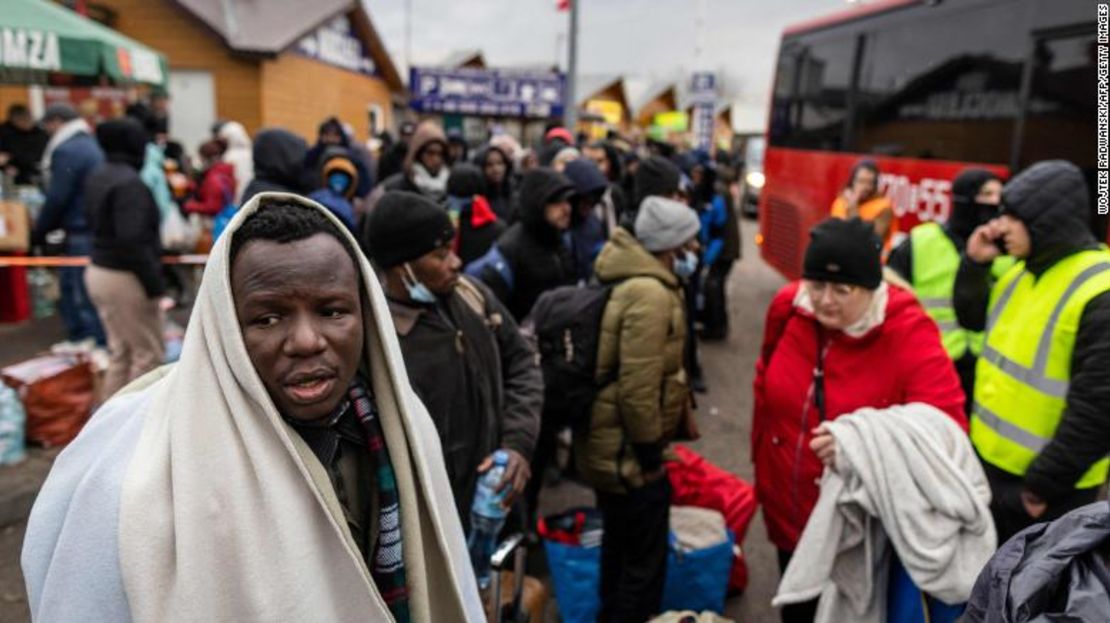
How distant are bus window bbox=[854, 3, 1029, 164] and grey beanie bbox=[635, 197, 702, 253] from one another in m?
4.20

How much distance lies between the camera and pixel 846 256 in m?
2.50

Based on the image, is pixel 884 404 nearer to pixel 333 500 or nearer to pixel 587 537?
pixel 587 537

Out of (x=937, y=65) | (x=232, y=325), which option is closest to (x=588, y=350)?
(x=232, y=325)

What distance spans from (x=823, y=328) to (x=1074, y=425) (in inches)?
34.1

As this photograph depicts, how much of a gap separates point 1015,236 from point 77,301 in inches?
284

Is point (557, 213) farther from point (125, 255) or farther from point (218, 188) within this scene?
point (218, 188)

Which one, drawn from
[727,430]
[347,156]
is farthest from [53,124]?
[727,430]

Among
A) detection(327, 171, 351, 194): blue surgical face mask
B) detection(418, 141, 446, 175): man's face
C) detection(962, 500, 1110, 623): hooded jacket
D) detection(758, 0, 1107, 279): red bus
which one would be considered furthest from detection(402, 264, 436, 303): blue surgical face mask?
detection(758, 0, 1107, 279): red bus

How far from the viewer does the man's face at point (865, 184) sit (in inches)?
234

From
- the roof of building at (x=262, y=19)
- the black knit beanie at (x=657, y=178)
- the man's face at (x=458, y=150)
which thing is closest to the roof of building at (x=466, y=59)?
the roof of building at (x=262, y=19)

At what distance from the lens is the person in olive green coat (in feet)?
9.88

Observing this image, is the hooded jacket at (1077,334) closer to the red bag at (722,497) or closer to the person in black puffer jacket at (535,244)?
the red bag at (722,497)

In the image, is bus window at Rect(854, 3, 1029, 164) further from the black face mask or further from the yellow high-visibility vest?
the yellow high-visibility vest

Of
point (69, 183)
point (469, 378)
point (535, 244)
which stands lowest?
point (469, 378)
